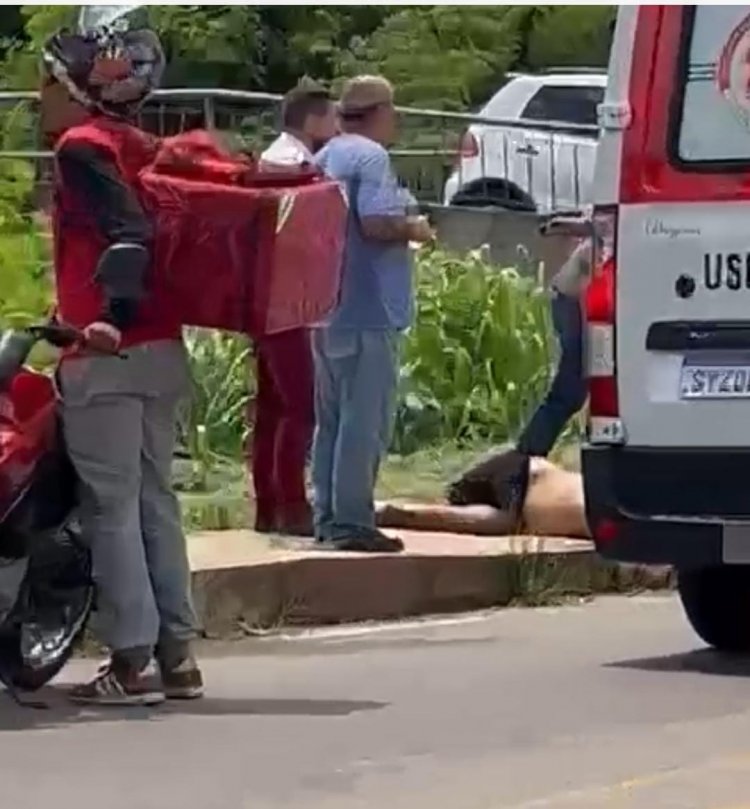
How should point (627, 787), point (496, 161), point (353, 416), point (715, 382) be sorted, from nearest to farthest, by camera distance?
1. point (627, 787)
2. point (715, 382)
3. point (353, 416)
4. point (496, 161)

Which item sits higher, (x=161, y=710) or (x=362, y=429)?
(x=362, y=429)

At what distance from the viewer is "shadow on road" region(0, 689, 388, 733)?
25.5 ft

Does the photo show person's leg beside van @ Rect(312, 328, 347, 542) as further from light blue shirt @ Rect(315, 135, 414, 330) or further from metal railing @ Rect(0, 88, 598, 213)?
metal railing @ Rect(0, 88, 598, 213)

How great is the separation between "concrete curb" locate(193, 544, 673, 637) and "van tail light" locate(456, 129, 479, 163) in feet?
36.8

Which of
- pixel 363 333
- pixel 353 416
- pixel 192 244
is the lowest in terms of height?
pixel 353 416

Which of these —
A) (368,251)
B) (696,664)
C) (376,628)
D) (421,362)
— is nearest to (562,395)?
(368,251)

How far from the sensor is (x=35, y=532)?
7.88 metres

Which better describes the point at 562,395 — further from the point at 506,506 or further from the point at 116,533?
the point at 116,533

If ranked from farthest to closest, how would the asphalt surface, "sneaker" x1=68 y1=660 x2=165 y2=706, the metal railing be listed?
the metal railing
"sneaker" x1=68 y1=660 x2=165 y2=706
the asphalt surface

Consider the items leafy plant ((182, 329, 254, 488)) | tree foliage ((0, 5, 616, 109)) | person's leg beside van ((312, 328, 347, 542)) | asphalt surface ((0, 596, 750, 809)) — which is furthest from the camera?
tree foliage ((0, 5, 616, 109))

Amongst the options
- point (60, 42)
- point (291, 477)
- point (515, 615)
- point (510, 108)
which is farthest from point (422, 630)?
point (510, 108)

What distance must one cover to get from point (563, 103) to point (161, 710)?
1897cm

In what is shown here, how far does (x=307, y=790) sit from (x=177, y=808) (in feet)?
1.24

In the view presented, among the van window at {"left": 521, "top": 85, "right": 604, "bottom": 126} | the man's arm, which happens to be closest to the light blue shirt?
the man's arm
